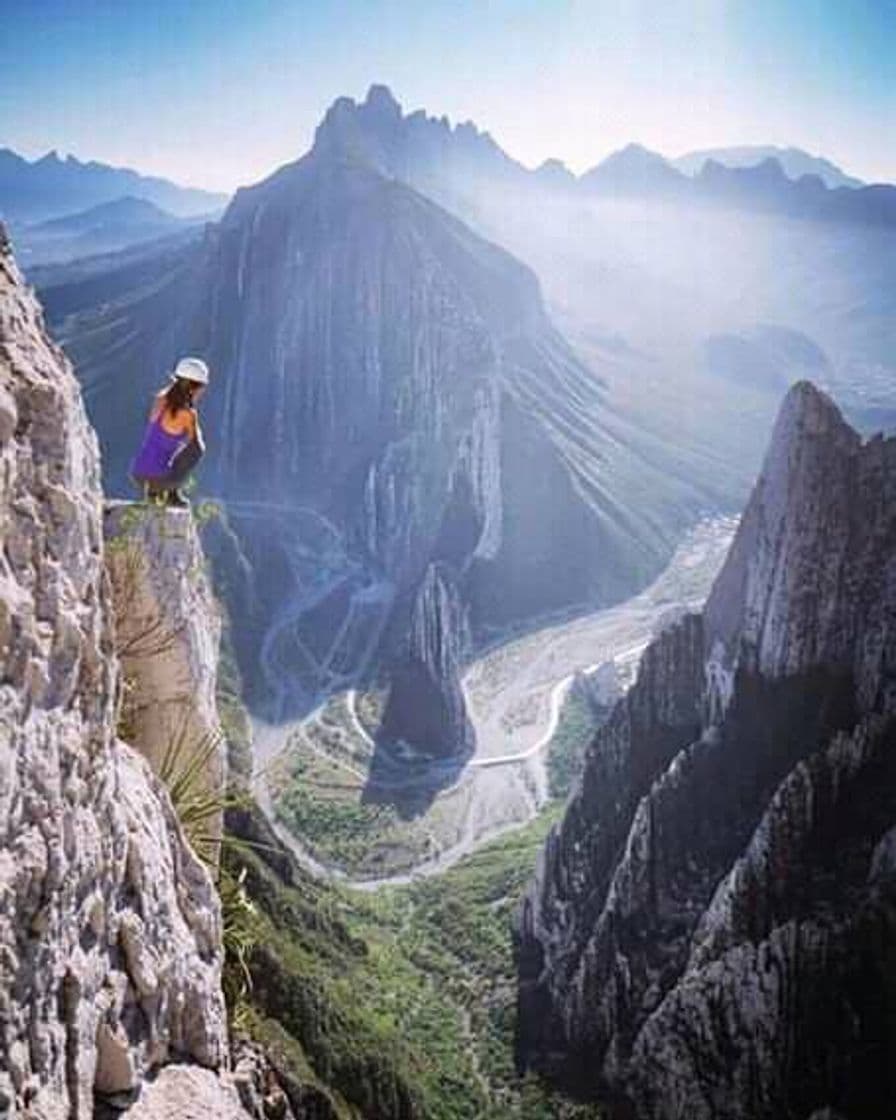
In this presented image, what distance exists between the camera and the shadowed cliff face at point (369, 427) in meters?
88.9

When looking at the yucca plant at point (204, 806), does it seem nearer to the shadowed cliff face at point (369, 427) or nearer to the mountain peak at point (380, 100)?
the shadowed cliff face at point (369, 427)

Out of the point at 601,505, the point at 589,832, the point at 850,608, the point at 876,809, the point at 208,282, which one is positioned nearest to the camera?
the point at 876,809

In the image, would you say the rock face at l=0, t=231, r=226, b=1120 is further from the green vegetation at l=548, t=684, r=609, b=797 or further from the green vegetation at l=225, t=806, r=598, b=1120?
the green vegetation at l=548, t=684, r=609, b=797

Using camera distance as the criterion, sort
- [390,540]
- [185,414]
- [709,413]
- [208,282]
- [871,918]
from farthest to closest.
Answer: [709,413] < [208,282] < [390,540] < [871,918] < [185,414]

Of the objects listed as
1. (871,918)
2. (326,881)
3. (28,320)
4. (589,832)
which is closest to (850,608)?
(871,918)

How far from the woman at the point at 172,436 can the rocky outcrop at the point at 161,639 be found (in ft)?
0.95

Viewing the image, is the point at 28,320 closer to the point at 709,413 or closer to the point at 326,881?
the point at 326,881

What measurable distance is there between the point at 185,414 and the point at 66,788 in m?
3.53

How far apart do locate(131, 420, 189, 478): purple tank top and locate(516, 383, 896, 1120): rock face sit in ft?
63.3

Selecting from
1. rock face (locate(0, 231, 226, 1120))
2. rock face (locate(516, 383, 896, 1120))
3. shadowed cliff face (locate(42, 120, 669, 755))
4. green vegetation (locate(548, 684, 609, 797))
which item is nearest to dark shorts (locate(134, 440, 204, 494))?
rock face (locate(0, 231, 226, 1120))

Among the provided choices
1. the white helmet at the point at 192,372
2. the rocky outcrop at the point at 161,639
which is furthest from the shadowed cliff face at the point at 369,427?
the white helmet at the point at 192,372

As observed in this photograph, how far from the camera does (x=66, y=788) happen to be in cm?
467

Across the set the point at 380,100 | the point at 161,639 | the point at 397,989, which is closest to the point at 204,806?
the point at 161,639

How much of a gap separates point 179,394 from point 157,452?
48 cm
